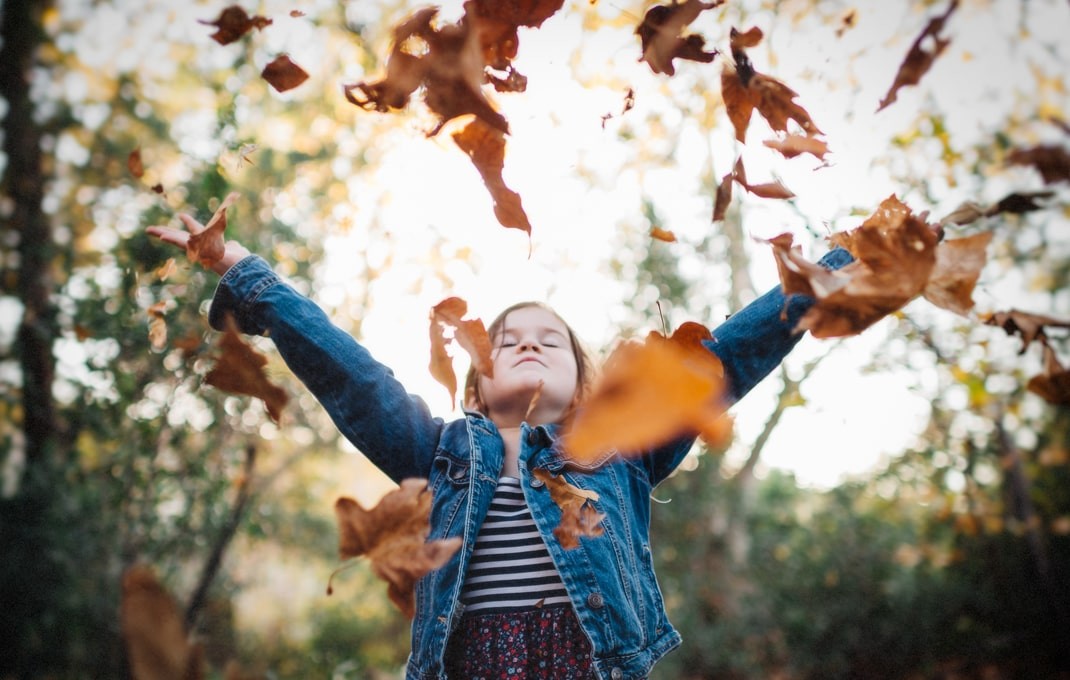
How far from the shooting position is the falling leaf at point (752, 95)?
1.13m

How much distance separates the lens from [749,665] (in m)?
4.57

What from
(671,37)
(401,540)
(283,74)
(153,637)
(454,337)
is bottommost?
(153,637)

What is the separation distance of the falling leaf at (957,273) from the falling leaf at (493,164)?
24.9 inches

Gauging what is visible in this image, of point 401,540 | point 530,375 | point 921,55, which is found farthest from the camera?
point 530,375

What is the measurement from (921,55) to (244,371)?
1119mm

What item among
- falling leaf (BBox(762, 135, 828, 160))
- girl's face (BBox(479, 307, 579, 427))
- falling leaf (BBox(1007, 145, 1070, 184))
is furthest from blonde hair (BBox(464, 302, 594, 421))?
falling leaf (BBox(1007, 145, 1070, 184))

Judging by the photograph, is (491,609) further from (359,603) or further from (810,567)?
(359,603)

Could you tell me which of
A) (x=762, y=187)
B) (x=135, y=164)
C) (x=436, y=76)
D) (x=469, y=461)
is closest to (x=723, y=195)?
(x=762, y=187)

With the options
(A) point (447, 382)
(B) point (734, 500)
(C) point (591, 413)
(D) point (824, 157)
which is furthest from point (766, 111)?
(B) point (734, 500)

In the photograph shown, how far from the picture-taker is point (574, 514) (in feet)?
4.25

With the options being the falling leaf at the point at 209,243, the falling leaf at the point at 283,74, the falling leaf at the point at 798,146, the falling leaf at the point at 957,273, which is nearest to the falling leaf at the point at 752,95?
the falling leaf at the point at 798,146

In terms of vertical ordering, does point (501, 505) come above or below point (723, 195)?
below

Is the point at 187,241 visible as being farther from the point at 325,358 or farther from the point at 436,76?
the point at 436,76

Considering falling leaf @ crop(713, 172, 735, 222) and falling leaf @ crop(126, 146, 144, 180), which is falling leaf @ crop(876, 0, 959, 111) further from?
falling leaf @ crop(126, 146, 144, 180)
